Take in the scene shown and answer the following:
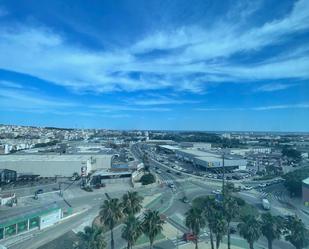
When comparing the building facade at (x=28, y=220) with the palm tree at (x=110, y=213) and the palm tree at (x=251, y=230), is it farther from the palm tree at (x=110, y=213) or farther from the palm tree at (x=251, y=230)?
the palm tree at (x=251, y=230)

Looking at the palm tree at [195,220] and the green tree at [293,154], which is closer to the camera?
the palm tree at [195,220]

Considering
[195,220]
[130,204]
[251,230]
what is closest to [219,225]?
[195,220]

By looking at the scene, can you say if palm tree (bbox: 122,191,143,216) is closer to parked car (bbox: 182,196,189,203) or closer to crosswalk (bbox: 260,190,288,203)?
parked car (bbox: 182,196,189,203)

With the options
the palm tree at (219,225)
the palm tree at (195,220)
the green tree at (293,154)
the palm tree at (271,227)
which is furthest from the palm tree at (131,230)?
the green tree at (293,154)

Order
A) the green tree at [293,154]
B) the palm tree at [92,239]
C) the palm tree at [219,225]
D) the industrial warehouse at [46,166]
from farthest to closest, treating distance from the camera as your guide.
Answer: the green tree at [293,154]
the industrial warehouse at [46,166]
the palm tree at [219,225]
the palm tree at [92,239]

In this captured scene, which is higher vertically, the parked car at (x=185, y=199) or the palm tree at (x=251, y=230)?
the palm tree at (x=251, y=230)

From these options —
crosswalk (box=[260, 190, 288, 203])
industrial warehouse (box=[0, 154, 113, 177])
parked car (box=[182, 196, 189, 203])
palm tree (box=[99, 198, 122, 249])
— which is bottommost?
crosswalk (box=[260, 190, 288, 203])

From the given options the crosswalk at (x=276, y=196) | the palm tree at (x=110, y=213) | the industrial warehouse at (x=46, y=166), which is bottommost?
the crosswalk at (x=276, y=196)

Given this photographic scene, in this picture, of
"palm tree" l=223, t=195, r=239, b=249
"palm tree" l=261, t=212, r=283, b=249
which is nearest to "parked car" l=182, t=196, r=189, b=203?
"palm tree" l=223, t=195, r=239, b=249

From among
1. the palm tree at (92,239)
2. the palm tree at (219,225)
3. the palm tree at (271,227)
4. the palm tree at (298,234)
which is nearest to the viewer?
the palm tree at (92,239)

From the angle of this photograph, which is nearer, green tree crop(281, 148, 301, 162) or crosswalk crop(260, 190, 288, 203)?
crosswalk crop(260, 190, 288, 203)

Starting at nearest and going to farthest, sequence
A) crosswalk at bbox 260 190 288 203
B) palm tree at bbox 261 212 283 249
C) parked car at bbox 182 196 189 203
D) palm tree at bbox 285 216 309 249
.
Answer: palm tree at bbox 285 216 309 249
palm tree at bbox 261 212 283 249
parked car at bbox 182 196 189 203
crosswalk at bbox 260 190 288 203
